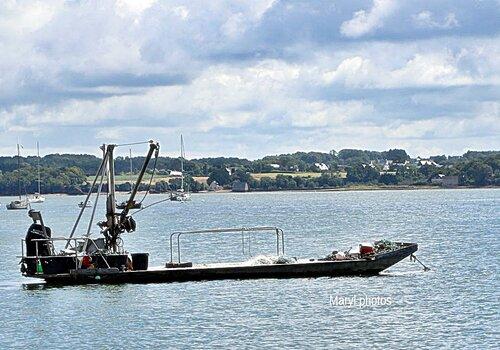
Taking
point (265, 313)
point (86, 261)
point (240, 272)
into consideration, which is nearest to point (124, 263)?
point (86, 261)

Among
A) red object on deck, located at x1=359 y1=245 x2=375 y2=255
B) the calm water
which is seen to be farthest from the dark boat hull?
red object on deck, located at x1=359 y1=245 x2=375 y2=255

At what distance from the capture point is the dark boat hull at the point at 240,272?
159 feet

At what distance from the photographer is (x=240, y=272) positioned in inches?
1960

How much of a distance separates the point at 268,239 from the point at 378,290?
49.9 meters

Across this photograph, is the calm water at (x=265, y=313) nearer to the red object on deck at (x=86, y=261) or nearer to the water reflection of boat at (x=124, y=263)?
the water reflection of boat at (x=124, y=263)

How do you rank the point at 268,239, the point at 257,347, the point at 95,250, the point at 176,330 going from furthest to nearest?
the point at 268,239 < the point at 95,250 < the point at 176,330 < the point at 257,347

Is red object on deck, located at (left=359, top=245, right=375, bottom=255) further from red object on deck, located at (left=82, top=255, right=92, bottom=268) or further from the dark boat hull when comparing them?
red object on deck, located at (left=82, top=255, right=92, bottom=268)

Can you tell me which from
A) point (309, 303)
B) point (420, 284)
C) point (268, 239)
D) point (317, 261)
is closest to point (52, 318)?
point (309, 303)

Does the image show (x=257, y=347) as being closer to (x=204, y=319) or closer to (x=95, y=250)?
(x=204, y=319)

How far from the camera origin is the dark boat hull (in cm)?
4850

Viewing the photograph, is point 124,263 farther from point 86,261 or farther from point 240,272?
point 240,272

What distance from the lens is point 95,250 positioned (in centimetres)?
4947

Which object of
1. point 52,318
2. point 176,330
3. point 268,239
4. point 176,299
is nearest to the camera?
point 176,330

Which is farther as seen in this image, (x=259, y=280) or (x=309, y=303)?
(x=259, y=280)
